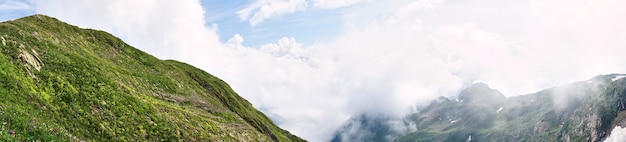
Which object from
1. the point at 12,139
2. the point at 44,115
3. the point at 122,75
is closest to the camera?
the point at 12,139

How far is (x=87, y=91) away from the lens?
54.2 m

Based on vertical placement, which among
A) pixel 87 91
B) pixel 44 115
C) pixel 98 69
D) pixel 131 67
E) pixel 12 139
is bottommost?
pixel 12 139

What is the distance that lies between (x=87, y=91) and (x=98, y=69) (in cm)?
1606

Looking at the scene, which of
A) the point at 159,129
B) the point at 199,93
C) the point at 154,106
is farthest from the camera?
the point at 199,93

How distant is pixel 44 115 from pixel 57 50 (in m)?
32.9

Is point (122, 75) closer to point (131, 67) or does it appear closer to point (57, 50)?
point (57, 50)

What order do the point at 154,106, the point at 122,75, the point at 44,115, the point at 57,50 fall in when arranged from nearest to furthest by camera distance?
the point at 44,115 < the point at 154,106 < the point at 57,50 < the point at 122,75

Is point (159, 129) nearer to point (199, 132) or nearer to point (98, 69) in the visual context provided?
point (199, 132)

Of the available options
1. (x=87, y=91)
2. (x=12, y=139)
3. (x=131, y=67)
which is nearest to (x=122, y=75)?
(x=131, y=67)

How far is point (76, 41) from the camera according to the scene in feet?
306

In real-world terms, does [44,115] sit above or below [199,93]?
below

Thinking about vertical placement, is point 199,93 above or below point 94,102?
above

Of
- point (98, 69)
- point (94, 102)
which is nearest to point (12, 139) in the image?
point (94, 102)

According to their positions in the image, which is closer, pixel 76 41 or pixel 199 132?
pixel 199 132
